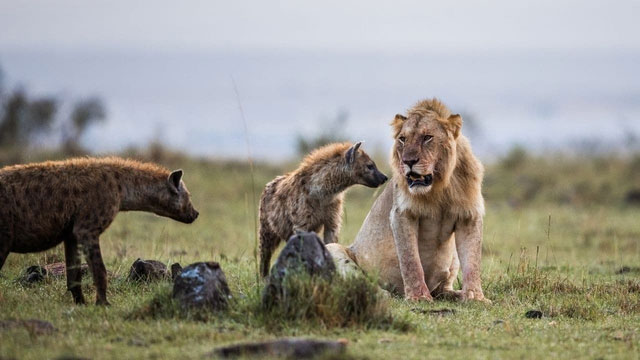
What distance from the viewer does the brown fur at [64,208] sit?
7395 millimetres

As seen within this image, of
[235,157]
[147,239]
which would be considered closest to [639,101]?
[235,157]

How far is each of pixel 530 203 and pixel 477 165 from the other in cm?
1245

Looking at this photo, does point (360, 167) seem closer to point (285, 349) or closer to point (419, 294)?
point (419, 294)

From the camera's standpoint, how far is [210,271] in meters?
7.19

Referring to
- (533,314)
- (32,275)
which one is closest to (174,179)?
(32,275)

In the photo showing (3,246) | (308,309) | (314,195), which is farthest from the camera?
(314,195)

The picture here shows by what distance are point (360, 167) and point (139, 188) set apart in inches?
126

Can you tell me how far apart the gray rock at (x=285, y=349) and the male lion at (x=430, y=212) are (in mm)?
2557

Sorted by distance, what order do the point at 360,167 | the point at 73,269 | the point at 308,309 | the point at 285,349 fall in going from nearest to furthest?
the point at 285,349
the point at 308,309
the point at 73,269
the point at 360,167

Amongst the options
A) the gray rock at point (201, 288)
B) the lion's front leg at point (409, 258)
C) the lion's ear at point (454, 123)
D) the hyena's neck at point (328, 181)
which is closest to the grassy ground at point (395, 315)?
the gray rock at point (201, 288)

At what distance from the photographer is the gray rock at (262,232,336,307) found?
6965mm

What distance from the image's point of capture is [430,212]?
859cm

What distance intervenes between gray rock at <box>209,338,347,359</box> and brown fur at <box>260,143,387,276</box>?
13.6ft

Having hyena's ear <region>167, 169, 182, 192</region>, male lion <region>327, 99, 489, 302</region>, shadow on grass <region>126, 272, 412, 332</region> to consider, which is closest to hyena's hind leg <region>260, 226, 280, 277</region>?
male lion <region>327, 99, 489, 302</region>
